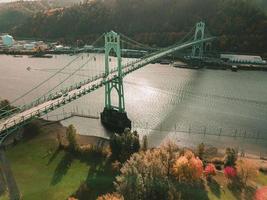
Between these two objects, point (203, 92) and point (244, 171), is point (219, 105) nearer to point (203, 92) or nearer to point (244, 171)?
point (203, 92)

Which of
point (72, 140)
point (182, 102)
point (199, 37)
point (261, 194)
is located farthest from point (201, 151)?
point (199, 37)

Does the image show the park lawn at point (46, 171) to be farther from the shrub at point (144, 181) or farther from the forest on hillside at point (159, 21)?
the forest on hillside at point (159, 21)

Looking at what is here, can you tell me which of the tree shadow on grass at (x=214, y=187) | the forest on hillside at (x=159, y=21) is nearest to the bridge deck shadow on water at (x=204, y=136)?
the tree shadow on grass at (x=214, y=187)

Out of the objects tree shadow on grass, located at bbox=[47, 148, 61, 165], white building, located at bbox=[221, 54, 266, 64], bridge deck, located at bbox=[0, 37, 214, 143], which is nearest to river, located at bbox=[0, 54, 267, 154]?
bridge deck, located at bbox=[0, 37, 214, 143]

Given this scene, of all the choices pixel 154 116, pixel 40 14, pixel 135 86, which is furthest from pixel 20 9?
pixel 154 116

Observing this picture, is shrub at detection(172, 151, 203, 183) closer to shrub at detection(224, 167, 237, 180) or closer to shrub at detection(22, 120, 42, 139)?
shrub at detection(224, 167, 237, 180)

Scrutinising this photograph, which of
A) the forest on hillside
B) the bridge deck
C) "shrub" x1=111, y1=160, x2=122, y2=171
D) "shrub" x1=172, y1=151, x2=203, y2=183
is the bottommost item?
"shrub" x1=111, y1=160, x2=122, y2=171
